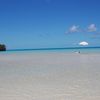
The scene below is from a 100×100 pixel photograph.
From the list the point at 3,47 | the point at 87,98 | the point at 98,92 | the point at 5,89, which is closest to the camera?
the point at 87,98

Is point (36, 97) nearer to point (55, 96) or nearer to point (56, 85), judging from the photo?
point (55, 96)

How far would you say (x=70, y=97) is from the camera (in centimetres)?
637

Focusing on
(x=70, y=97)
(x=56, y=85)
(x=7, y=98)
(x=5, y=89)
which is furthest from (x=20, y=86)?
(x=70, y=97)

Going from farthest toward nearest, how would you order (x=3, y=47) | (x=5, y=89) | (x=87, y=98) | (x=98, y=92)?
1. (x=3, y=47)
2. (x=5, y=89)
3. (x=98, y=92)
4. (x=87, y=98)

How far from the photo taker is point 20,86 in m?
8.11

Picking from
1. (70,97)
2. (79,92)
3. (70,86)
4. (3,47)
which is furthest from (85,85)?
(3,47)

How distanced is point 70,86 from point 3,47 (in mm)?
77647

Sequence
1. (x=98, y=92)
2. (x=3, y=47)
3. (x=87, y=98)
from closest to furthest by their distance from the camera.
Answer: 1. (x=87, y=98)
2. (x=98, y=92)
3. (x=3, y=47)

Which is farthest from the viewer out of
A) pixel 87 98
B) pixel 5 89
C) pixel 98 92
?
pixel 5 89

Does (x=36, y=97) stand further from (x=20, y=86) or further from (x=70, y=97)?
(x=20, y=86)

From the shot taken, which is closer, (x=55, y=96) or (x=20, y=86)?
(x=55, y=96)

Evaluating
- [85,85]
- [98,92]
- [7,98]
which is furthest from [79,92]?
[7,98]

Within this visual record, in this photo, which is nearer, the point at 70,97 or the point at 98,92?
the point at 70,97

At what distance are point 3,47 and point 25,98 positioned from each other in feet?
259
